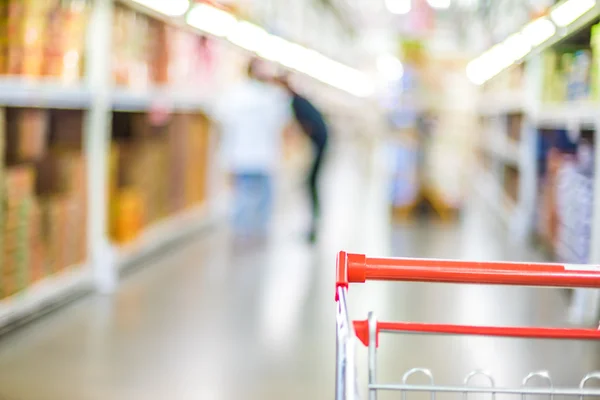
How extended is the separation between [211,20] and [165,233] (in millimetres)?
3669

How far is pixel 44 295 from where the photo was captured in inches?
192

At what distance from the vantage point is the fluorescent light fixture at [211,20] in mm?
3812

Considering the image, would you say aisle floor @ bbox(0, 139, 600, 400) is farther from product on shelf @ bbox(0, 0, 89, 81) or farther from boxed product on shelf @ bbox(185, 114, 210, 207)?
product on shelf @ bbox(0, 0, 89, 81)

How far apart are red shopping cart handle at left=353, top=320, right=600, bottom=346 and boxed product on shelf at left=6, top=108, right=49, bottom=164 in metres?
3.41

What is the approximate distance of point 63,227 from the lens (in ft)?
17.1

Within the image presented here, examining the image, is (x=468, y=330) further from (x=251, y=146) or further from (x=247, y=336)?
(x=251, y=146)

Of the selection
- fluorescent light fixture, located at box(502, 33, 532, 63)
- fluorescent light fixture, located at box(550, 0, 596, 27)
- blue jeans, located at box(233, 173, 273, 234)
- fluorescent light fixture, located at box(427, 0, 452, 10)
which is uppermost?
fluorescent light fixture, located at box(427, 0, 452, 10)

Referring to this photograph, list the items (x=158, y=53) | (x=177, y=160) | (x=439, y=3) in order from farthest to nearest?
(x=439, y=3)
(x=177, y=160)
(x=158, y=53)

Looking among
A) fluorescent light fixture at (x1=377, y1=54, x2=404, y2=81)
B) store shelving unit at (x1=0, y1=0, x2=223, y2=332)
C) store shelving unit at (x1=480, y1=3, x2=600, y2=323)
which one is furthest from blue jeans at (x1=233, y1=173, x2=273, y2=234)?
fluorescent light fixture at (x1=377, y1=54, x2=404, y2=81)

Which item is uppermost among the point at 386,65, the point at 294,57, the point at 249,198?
the point at 386,65

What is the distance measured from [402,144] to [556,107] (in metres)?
4.01

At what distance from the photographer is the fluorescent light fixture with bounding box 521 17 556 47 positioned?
421 centimetres

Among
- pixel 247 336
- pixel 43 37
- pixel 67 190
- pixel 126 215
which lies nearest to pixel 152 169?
pixel 126 215

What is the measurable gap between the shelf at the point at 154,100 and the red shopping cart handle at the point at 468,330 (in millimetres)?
4406
